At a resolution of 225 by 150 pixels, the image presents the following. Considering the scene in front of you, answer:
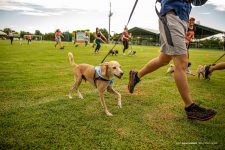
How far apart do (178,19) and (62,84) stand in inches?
141

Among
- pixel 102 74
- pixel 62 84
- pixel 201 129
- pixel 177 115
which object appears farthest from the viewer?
pixel 62 84

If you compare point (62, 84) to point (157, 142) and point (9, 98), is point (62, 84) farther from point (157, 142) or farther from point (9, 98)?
point (157, 142)

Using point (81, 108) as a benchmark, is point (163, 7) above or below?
above

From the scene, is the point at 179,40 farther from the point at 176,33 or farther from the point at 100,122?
the point at 100,122

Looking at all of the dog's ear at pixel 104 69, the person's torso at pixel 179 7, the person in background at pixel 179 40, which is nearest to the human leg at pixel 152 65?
the person in background at pixel 179 40

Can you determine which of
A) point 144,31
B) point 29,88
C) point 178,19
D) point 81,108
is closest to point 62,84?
point 29,88

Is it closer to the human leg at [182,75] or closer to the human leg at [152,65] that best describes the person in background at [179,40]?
the human leg at [182,75]

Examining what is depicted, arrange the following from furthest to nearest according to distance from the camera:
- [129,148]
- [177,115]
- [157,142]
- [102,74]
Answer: [102,74], [177,115], [157,142], [129,148]

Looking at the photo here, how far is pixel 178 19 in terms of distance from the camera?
10.9 ft

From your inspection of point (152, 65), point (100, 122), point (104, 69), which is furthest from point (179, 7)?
point (100, 122)

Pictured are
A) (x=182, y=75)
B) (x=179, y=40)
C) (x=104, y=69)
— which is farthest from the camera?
(x=104, y=69)

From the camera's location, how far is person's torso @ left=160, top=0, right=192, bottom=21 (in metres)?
3.35

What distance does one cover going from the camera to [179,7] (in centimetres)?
336

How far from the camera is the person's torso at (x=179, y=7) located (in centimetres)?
335
